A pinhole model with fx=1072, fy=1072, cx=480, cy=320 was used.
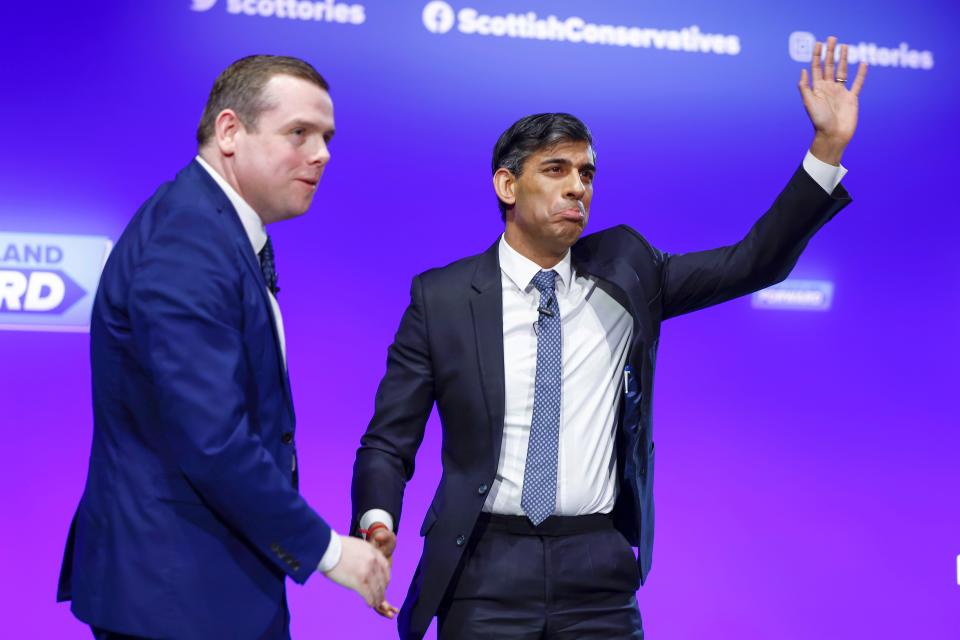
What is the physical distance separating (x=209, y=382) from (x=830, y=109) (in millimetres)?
1482

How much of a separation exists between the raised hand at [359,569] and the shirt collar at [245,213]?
20.9 inches

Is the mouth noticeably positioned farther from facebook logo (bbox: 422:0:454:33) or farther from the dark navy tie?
facebook logo (bbox: 422:0:454:33)

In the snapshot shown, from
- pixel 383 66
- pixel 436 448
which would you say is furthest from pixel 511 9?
pixel 436 448

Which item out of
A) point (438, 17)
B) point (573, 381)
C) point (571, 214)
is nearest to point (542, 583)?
point (573, 381)

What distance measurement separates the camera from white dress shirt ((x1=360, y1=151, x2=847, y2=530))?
2334 mm

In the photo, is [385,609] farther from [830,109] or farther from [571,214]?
[830,109]

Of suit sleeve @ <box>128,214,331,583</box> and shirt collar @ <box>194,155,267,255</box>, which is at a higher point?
shirt collar @ <box>194,155,267,255</box>

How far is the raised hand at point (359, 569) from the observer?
5.76ft

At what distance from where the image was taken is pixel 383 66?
12.2 feet

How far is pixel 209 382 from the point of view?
1589mm

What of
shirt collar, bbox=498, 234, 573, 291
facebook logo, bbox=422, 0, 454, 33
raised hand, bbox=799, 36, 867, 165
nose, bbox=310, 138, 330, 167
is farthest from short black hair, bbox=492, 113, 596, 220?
facebook logo, bbox=422, 0, 454, 33

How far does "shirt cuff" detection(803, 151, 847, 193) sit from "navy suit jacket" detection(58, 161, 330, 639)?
1.27 meters

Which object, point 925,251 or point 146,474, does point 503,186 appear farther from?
point 925,251

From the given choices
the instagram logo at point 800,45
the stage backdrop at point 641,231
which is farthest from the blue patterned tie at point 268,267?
the instagram logo at point 800,45
